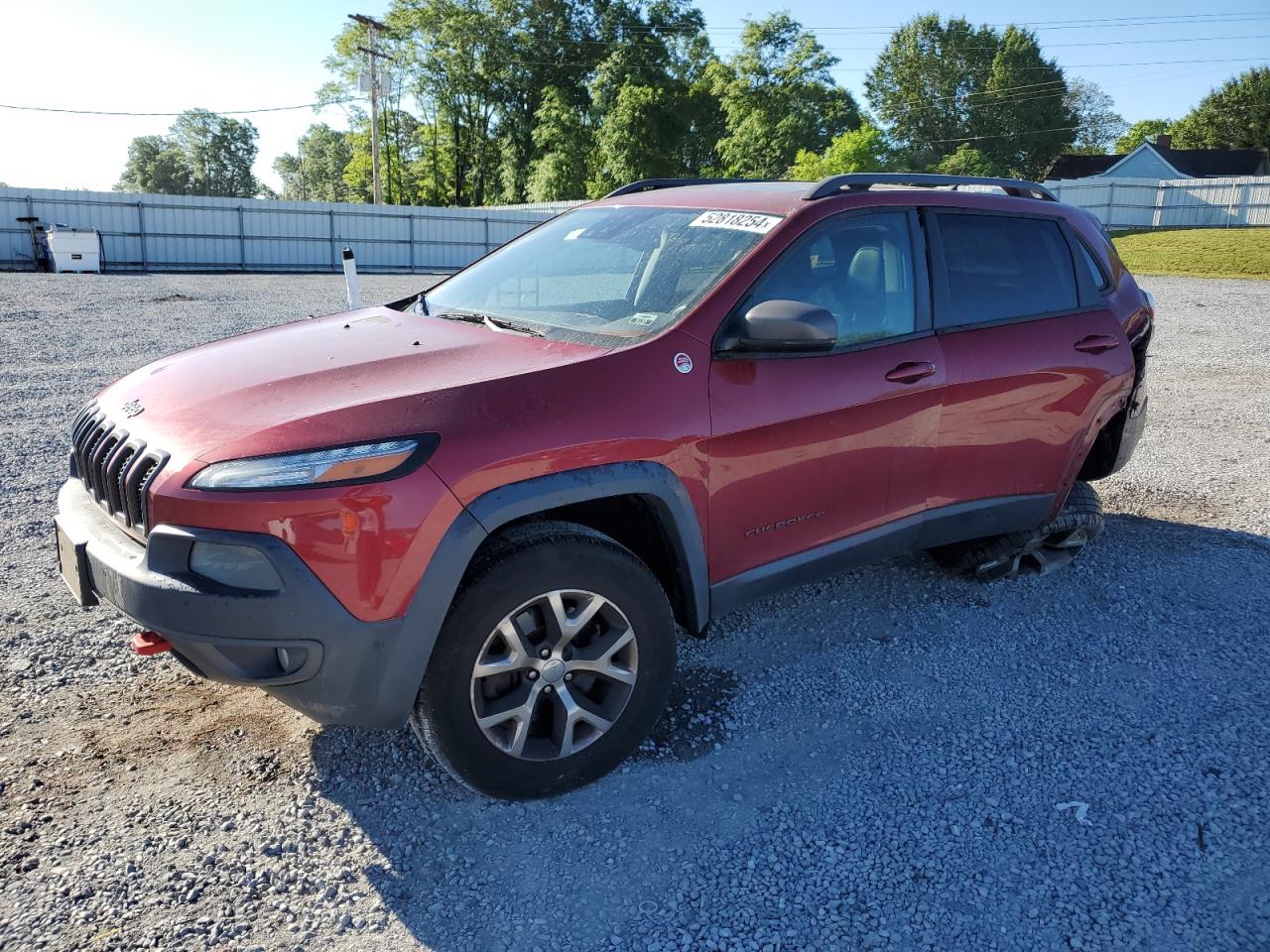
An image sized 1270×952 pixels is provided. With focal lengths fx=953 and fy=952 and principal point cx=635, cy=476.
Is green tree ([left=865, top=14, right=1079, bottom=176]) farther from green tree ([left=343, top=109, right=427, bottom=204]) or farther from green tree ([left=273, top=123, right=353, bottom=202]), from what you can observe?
green tree ([left=273, top=123, right=353, bottom=202])

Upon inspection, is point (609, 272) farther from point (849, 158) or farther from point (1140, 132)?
point (1140, 132)

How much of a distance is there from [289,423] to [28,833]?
1418mm

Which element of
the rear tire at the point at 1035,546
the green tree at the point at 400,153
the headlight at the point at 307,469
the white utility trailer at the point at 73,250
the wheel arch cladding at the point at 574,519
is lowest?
the rear tire at the point at 1035,546

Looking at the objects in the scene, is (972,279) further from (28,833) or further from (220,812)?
(28,833)

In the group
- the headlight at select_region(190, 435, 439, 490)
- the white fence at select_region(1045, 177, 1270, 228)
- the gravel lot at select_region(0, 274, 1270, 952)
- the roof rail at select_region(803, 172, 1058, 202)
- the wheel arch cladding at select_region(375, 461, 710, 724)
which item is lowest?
the gravel lot at select_region(0, 274, 1270, 952)

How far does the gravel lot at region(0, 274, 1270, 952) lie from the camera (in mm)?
2506

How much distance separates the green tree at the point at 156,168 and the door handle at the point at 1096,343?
114 meters

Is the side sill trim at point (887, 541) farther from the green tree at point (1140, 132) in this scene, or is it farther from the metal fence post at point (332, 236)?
the green tree at point (1140, 132)

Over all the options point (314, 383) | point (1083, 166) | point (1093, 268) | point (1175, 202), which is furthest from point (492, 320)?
point (1083, 166)

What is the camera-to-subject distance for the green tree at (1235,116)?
7238cm

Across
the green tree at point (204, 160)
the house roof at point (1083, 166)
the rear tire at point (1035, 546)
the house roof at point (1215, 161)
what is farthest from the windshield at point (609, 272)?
the green tree at point (204, 160)

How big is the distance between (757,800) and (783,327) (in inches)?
59.8

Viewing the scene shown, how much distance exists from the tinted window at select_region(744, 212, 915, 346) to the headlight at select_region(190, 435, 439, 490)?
56.5 inches

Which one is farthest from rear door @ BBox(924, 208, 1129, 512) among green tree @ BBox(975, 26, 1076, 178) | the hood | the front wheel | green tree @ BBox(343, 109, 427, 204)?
green tree @ BBox(975, 26, 1076, 178)
